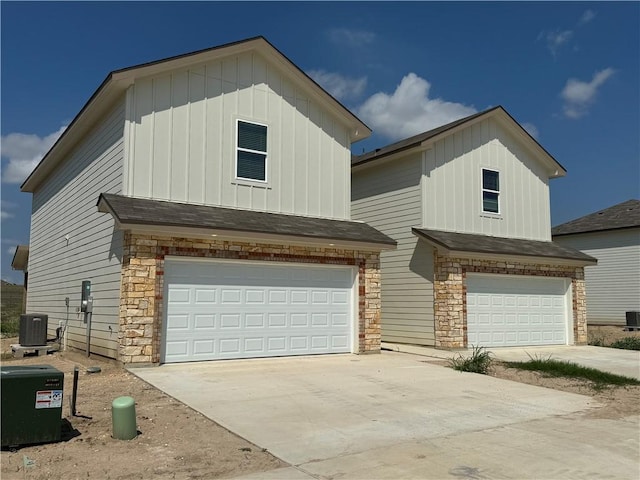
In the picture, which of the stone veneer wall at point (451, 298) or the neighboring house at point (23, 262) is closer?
the stone veneer wall at point (451, 298)

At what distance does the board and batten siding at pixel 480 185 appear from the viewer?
18.1 metres

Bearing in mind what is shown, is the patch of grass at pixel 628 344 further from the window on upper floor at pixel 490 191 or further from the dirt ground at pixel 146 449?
the dirt ground at pixel 146 449

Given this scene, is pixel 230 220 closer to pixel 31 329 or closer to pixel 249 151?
pixel 249 151

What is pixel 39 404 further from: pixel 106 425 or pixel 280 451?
pixel 280 451

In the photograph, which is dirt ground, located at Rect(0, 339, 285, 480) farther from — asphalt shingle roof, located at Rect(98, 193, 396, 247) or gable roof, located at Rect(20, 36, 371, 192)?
gable roof, located at Rect(20, 36, 371, 192)

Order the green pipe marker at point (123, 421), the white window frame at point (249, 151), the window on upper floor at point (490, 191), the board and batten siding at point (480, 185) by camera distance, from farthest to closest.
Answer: the window on upper floor at point (490, 191) < the board and batten siding at point (480, 185) < the white window frame at point (249, 151) < the green pipe marker at point (123, 421)

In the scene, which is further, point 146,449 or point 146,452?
point 146,449

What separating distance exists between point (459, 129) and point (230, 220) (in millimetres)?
9163

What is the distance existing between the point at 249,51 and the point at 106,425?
10621 mm

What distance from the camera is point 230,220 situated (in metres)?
13.1

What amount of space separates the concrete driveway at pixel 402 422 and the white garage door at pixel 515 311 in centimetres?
575

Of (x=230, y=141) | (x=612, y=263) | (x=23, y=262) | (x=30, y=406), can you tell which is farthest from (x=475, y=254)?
(x=23, y=262)

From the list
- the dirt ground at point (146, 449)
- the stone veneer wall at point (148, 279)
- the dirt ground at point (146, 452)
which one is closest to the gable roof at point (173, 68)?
the stone veneer wall at point (148, 279)

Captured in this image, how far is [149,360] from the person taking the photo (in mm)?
11742
